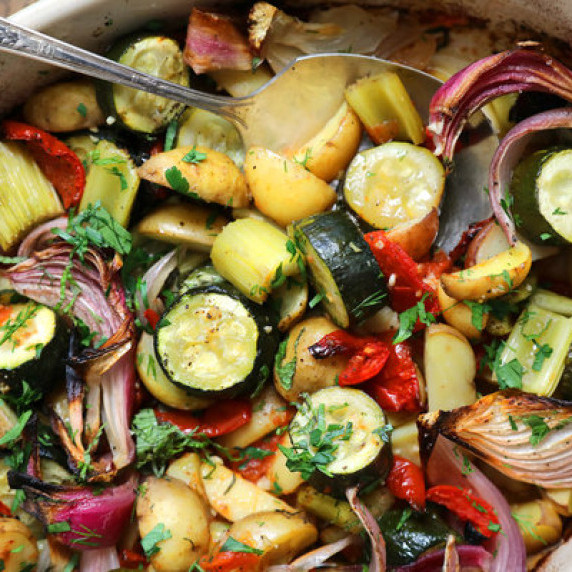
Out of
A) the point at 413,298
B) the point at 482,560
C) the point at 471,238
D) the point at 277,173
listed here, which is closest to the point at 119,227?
the point at 277,173

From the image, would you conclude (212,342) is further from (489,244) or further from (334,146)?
(489,244)

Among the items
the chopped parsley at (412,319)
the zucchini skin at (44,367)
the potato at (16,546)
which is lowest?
the potato at (16,546)

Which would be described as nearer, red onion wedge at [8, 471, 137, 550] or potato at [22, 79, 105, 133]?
red onion wedge at [8, 471, 137, 550]

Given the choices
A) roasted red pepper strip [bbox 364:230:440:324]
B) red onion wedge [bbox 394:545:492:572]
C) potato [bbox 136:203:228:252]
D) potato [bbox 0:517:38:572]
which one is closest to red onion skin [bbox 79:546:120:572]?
potato [bbox 0:517:38:572]

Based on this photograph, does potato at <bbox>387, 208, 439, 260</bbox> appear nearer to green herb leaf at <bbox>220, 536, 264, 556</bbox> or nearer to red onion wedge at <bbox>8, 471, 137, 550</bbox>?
green herb leaf at <bbox>220, 536, 264, 556</bbox>

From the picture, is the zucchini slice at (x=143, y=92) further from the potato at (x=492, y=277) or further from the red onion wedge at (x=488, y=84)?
the potato at (x=492, y=277)

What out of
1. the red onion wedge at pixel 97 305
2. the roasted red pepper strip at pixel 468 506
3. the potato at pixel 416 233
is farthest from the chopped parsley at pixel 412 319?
the red onion wedge at pixel 97 305
